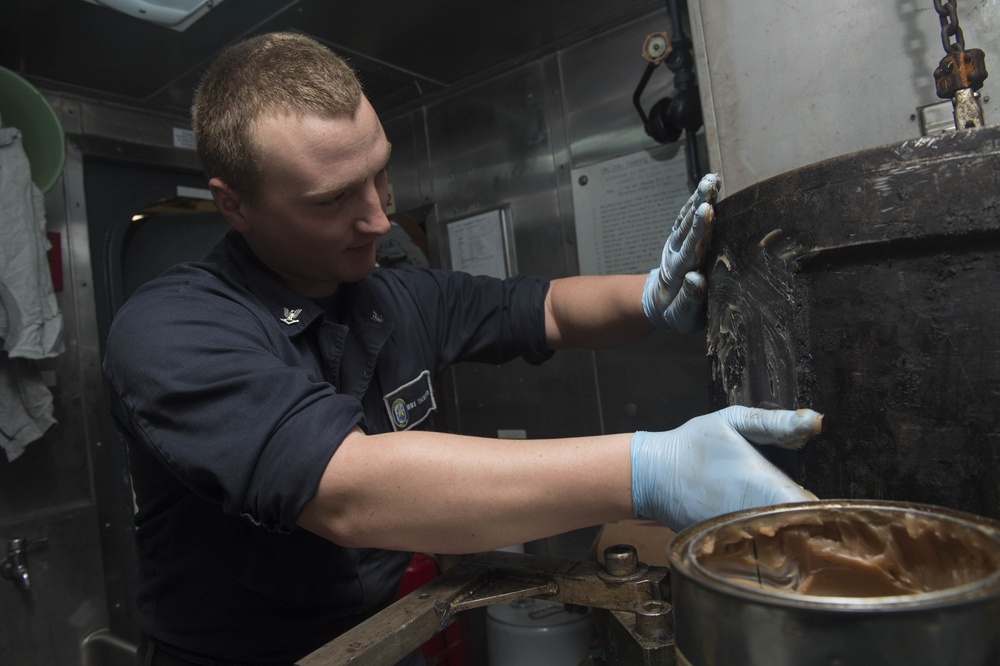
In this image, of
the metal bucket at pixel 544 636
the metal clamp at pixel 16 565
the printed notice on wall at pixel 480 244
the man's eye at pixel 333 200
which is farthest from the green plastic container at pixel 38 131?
the metal bucket at pixel 544 636

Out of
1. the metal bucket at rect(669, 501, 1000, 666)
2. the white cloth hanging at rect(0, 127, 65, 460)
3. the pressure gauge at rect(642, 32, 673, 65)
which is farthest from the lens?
the white cloth hanging at rect(0, 127, 65, 460)

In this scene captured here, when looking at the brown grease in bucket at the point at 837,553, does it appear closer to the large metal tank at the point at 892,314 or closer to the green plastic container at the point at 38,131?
the large metal tank at the point at 892,314

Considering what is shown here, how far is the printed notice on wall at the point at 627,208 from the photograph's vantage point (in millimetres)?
2039

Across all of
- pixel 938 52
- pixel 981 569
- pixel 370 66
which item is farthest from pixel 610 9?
pixel 981 569

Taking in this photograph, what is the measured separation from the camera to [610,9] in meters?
2.05

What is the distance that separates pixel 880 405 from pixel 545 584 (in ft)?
1.72

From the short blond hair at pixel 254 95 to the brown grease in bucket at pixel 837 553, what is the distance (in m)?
0.92

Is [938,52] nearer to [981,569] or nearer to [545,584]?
[981,569]

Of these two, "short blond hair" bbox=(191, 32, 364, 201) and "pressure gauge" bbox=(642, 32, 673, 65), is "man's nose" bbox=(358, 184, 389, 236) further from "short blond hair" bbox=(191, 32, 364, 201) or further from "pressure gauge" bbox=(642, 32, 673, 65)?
"pressure gauge" bbox=(642, 32, 673, 65)

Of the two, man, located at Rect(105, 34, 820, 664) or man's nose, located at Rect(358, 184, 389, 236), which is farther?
man's nose, located at Rect(358, 184, 389, 236)

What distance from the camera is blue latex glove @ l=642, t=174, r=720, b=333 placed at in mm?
1003

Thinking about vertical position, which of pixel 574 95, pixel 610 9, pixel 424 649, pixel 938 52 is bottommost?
pixel 424 649

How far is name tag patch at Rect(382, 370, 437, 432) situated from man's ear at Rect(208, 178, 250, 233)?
0.44 metres

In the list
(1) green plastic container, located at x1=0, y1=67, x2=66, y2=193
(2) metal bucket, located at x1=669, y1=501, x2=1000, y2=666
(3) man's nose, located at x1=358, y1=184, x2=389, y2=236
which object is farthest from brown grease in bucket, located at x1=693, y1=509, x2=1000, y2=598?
(1) green plastic container, located at x1=0, y1=67, x2=66, y2=193
